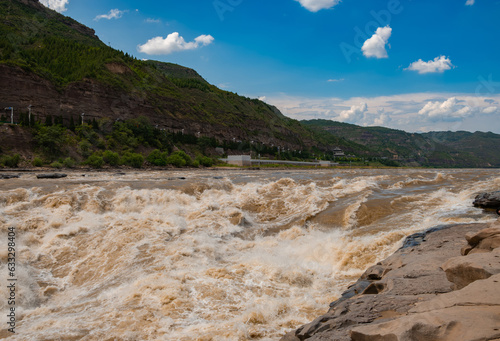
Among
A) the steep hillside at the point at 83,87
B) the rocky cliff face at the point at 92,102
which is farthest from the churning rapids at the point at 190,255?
the steep hillside at the point at 83,87

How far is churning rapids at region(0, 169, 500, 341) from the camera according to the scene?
25.3ft

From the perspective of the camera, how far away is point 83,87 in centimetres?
7469

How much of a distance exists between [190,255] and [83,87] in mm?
77775

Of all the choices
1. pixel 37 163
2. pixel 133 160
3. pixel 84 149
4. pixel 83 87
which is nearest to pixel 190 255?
pixel 37 163

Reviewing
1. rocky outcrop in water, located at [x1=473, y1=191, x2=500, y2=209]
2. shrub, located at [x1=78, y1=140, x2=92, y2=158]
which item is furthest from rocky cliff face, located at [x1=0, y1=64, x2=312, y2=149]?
rocky outcrop in water, located at [x1=473, y1=191, x2=500, y2=209]

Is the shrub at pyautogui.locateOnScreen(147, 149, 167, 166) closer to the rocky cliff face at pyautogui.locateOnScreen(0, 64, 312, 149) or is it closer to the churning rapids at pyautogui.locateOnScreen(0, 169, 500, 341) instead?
the rocky cliff face at pyautogui.locateOnScreen(0, 64, 312, 149)

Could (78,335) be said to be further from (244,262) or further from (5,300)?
(244,262)

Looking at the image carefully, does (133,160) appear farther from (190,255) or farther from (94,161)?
(190,255)

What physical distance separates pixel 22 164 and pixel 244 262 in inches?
1919

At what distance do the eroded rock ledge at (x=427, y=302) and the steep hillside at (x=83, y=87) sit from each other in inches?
2921

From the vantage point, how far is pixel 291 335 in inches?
237

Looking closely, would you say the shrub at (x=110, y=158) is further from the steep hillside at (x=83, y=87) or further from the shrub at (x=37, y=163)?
the steep hillside at (x=83, y=87)

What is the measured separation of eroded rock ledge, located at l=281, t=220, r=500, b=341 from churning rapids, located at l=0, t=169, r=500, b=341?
192 centimetres

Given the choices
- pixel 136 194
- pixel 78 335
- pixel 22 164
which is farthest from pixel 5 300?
pixel 22 164
